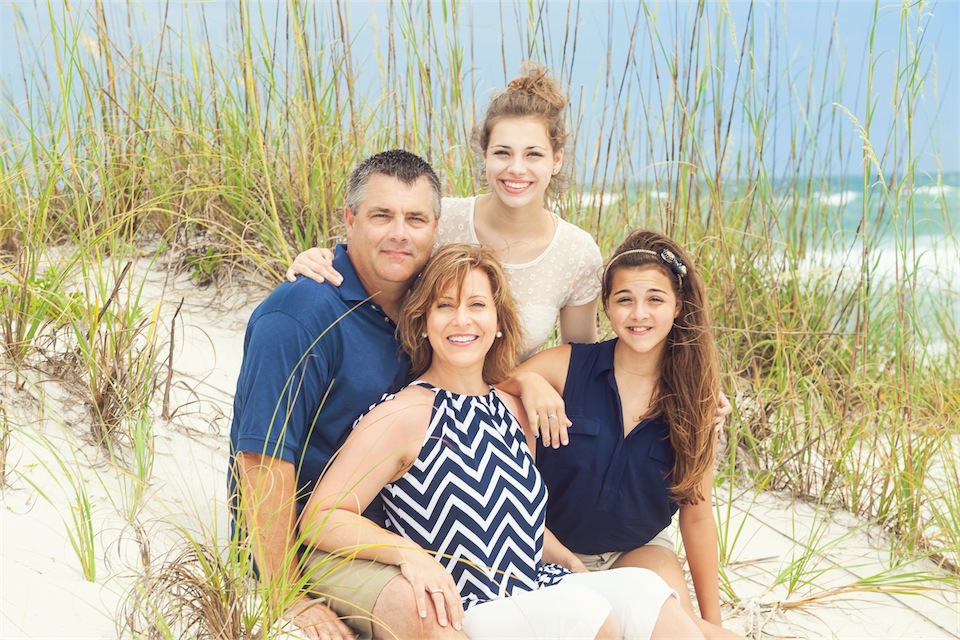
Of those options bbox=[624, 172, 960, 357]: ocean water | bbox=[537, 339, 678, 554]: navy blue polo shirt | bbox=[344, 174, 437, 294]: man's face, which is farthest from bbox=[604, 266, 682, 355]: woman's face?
bbox=[624, 172, 960, 357]: ocean water

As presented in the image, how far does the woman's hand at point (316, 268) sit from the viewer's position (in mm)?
2314

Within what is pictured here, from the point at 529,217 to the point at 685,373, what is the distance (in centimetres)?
68

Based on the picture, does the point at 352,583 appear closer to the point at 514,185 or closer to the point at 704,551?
the point at 704,551

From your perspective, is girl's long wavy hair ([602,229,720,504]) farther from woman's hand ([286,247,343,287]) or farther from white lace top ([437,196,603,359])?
woman's hand ([286,247,343,287])

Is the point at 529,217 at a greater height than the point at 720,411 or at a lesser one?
greater

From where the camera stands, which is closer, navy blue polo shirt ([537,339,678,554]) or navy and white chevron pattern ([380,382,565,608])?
navy and white chevron pattern ([380,382,565,608])

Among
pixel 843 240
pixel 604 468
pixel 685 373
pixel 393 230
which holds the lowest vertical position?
pixel 604 468

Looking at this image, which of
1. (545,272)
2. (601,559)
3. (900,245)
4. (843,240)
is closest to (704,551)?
(601,559)

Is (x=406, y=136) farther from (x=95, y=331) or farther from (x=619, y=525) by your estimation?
(x=619, y=525)

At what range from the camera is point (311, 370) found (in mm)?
2217

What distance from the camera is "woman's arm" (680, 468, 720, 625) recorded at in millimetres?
2514

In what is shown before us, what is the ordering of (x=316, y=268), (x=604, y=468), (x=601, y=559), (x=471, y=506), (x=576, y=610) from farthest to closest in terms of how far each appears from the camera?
1. (x=601, y=559)
2. (x=604, y=468)
3. (x=316, y=268)
4. (x=471, y=506)
5. (x=576, y=610)

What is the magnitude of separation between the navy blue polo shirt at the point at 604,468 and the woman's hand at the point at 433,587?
599 millimetres

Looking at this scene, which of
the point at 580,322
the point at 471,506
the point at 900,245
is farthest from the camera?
the point at 900,245
